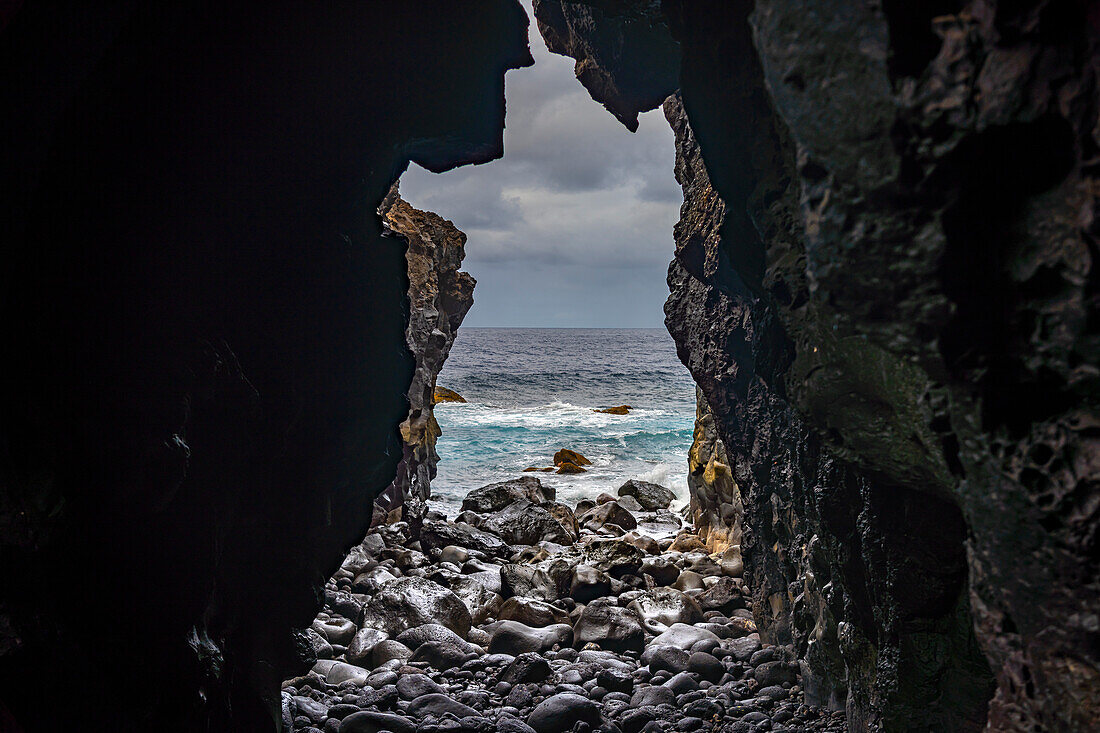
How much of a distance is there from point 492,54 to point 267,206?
2.20 meters

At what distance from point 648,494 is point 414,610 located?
29.4ft

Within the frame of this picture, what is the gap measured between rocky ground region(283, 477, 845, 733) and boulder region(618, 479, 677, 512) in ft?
13.1

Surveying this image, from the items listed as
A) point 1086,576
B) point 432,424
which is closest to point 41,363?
point 1086,576

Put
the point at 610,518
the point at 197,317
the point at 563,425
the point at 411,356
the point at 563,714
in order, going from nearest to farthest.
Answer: the point at 197,317, the point at 563,714, the point at 411,356, the point at 610,518, the point at 563,425

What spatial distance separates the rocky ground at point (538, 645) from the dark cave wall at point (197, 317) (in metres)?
1.19

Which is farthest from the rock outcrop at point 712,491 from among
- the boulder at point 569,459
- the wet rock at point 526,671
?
the boulder at point 569,459

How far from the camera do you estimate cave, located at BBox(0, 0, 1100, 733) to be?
5.53ft

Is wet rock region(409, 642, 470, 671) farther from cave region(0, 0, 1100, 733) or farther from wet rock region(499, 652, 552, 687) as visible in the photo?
cave region(0, 0, 1100, 733)

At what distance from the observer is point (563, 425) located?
2888 cm

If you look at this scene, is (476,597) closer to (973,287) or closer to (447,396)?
(973,287)

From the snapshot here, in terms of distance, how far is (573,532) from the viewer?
39.6ft

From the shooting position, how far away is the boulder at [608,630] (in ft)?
21.6

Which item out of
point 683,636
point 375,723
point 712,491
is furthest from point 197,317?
point 712,491

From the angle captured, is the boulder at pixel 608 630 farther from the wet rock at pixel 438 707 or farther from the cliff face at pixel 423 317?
the cliff face at pixel 423 317
